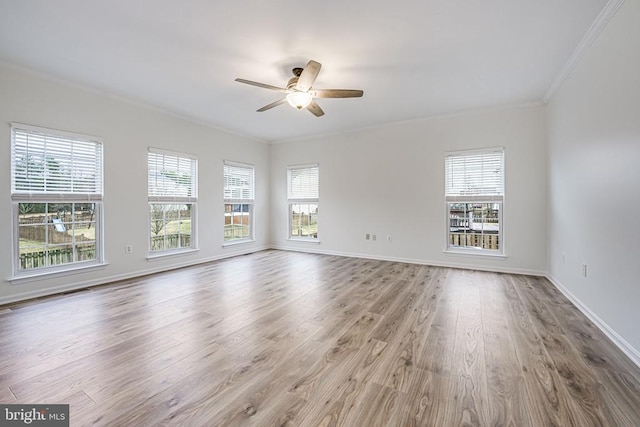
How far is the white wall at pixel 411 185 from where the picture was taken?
4.32m

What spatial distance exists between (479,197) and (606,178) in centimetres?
229

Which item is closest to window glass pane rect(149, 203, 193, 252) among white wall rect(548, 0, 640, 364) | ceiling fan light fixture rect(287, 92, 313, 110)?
ceiling fan light fixture rect(287, 92, 313, 110)

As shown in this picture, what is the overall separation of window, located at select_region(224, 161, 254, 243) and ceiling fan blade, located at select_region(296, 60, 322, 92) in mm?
3294

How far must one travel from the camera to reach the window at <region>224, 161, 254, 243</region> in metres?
5.88

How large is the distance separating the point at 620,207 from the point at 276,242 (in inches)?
235

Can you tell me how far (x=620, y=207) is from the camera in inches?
86.7

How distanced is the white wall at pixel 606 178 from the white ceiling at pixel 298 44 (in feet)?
1.21

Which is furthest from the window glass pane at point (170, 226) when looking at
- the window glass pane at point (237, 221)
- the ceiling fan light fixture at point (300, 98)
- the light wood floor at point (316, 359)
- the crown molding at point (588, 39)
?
the crown molding at point (588, 39)

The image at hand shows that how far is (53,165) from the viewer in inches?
137

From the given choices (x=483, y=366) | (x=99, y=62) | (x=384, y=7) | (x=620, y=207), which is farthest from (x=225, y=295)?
(x=620, y=207)

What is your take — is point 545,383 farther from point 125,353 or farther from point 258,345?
point 125,353

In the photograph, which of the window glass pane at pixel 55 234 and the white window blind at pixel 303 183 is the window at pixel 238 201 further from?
the window glass pane at pixel 55 234

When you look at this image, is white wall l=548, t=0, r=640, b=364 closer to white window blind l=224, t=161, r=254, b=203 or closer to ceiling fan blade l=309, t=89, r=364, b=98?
ceiling fan blade l=309, t=89, r=364, b=98

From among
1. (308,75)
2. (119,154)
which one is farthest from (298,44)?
(119,154)
